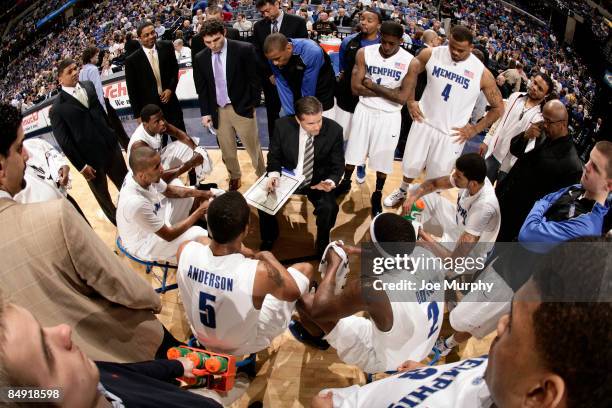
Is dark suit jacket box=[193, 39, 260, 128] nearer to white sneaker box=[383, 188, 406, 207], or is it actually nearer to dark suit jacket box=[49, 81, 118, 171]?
dark suit jacket box=[49, 81, 118, 171]

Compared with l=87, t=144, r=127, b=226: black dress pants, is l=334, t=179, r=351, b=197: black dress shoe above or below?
below

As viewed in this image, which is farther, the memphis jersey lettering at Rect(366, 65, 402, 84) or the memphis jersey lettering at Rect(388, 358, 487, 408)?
the memphis jersey lettering at Rect(366, 65, 402, 84)

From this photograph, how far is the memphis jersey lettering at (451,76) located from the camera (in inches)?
155

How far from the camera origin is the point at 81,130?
376 cm

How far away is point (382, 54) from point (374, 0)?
9.53 meters

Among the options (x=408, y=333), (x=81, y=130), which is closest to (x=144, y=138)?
(x=81, y=130)

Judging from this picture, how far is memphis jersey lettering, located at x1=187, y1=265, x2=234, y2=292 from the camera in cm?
224

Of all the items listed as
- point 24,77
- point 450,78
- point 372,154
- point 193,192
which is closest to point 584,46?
point 450,78

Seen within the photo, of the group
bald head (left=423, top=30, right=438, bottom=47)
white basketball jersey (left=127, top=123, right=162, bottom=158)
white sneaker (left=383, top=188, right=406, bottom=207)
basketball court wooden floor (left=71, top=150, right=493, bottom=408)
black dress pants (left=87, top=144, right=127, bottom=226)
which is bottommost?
basketball court wooden floor (left=71, top=150, right=493, bottom=408)

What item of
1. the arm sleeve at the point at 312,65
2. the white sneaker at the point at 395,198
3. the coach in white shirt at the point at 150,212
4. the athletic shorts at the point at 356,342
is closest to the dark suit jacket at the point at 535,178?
the white sneaker at the point at 395,198

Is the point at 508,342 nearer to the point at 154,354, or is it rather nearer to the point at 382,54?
the point at 154,354

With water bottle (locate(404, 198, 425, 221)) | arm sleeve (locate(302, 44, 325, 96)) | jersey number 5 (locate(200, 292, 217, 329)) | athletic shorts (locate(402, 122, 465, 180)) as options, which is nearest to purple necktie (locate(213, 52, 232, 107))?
arm sleeve (locate(302, 44, 325, 96))

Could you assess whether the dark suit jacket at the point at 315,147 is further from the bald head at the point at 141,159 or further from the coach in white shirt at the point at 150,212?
the bald head at the point at 141,159

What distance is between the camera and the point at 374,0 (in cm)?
1240
